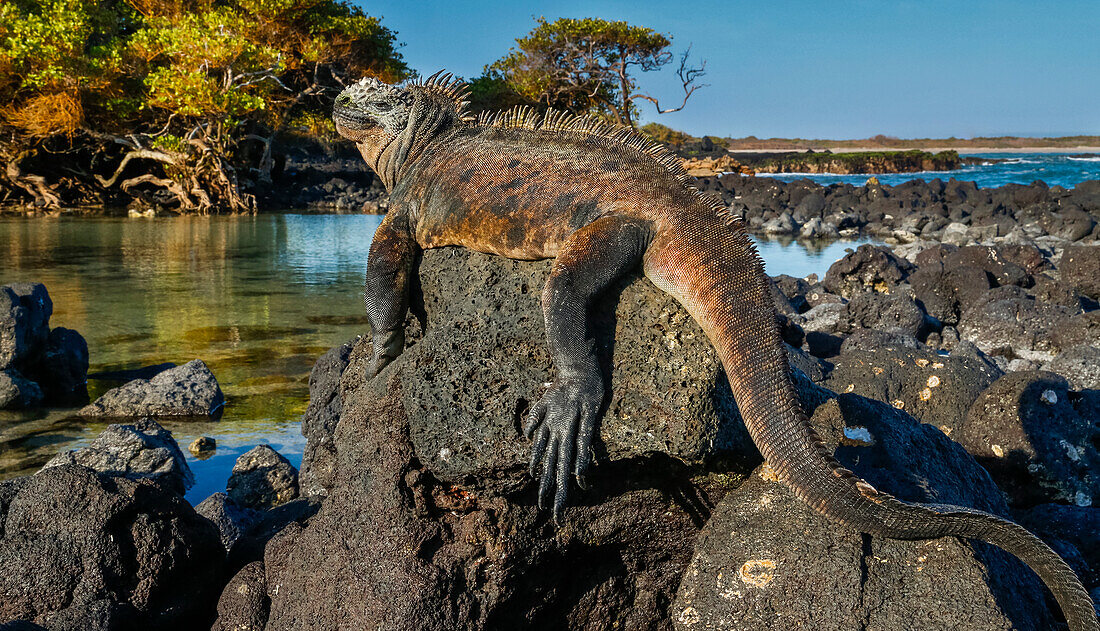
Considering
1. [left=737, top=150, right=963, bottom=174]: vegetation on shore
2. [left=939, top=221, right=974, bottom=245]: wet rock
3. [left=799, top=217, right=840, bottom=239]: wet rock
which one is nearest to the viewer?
[left=939, top=221, right=974, bottom=245]: wet rock

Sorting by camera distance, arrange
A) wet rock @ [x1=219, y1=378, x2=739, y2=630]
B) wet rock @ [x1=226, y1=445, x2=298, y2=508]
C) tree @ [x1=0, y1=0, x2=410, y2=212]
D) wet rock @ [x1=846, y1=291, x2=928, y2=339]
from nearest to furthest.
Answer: wet rock @ [x1=219, y1=378, x2=739, y2=630] → wet rock @ [x1=226, y1=445, x2=298, y2=508] → wet rock @ [x1=846, y1=291, x2=928, y2=339] → tree @ [x1=0, y1=0, x2=410, y2=212]

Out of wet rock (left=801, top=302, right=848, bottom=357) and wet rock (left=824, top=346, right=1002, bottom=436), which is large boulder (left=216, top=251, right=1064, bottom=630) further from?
wet rock (left=801, top=302, right=848, bottom=357)

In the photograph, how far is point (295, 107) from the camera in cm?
3080

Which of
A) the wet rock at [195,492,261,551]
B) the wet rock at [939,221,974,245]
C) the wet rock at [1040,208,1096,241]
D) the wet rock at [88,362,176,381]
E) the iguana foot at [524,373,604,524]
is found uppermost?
the wet rock at [1040,208,1096,241]

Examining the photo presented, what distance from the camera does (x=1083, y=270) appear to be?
11.6 m

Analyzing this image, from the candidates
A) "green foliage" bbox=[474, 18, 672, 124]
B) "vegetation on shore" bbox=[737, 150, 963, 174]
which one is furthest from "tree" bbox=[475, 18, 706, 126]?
"vegetation on shore" bbox=[737, 150, 963, 174]

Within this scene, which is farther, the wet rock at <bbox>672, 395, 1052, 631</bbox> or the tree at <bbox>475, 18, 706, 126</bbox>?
the tree at <bbox>475, 18, 706, 126</bbox>

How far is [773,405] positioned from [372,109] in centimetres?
236

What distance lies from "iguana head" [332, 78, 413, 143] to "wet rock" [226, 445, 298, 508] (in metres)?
2.36

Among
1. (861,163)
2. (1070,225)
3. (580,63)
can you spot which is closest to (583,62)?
(580,63)

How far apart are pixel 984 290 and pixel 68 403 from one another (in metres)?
10.2

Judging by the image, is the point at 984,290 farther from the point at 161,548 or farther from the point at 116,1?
the point at 116,1

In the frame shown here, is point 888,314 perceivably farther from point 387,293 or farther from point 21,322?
point 21,322

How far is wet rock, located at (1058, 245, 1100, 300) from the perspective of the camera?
1139cm
